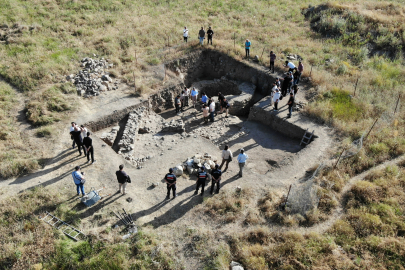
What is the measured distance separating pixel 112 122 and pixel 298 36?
15729mm

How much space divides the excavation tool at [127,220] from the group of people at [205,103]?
846 centimetres

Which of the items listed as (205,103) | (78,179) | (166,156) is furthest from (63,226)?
(205,103)

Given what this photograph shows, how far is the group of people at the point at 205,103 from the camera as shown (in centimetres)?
1784

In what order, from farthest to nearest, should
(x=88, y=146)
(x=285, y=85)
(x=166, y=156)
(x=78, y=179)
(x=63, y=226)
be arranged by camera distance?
(x=285, y=85) < (x=166, y=156) < (x=88, y=146) < (x=78, y=179) < (x=63, y=226)

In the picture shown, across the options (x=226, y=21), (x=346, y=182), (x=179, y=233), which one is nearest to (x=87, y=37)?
Answer: (x=226, y=21)

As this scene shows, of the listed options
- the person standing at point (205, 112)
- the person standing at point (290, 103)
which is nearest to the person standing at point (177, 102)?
the person standing at point (205, 112)

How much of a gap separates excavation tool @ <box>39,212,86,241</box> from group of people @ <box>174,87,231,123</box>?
9707 mm

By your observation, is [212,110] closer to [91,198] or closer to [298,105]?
[298,105]

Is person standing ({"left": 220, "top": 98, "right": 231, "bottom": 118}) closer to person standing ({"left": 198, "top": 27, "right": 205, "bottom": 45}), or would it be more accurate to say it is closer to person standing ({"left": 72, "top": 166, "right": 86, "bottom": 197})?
person standing ({"left": 198, "top": 27, "right": 205, "bottom": 45})

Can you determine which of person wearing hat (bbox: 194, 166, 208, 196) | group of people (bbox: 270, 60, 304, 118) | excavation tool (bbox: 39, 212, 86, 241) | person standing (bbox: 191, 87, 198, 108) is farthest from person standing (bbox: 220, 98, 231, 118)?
excavation tool (bbox: 39, 212, 86, 241)

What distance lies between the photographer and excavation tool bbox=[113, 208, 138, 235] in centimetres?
1038

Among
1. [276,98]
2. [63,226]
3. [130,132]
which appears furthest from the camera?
[276,98]

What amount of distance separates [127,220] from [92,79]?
1029 cm

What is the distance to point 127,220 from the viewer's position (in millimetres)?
10812
